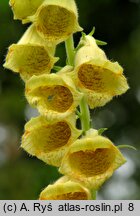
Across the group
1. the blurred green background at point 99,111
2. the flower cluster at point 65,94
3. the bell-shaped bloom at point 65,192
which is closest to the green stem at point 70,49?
the flower cluster at point 65,94

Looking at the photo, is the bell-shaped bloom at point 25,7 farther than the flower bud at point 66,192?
Yes

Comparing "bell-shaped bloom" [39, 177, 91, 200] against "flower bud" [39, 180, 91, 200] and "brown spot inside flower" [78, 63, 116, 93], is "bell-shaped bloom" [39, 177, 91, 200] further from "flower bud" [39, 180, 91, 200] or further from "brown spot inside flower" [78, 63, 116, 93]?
"brown spot inside flower" [78, 63, 116, 93]

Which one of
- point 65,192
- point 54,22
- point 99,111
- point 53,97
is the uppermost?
point 54,22

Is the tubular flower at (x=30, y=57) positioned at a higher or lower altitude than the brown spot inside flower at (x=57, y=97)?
higher

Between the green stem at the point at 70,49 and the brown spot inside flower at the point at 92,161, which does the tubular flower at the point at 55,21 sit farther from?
the brown spot inside flower at the point at 92,161

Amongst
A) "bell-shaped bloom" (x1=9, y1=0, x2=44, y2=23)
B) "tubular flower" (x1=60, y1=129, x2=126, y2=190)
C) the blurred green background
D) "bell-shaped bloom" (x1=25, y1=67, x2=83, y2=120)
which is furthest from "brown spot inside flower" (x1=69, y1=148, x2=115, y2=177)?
the blurred green background

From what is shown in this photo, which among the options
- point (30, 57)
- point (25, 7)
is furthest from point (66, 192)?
point (25, 7)

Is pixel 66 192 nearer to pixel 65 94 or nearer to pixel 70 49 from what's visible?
pixel 65 94

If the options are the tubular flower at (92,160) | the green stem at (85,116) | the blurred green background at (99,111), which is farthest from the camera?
the blurred green background at (99,111)
